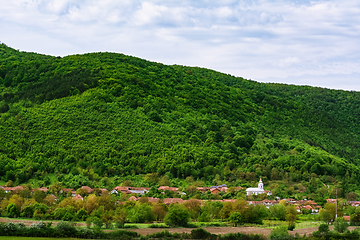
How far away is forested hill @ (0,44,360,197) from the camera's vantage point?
12769cm

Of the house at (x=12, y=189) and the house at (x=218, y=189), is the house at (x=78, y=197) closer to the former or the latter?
the house at (x=12, y=189)

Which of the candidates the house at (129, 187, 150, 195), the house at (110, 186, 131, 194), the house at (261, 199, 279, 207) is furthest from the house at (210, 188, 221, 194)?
the house at (110, 186, 131, 194)

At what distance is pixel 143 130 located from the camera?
142875 mm

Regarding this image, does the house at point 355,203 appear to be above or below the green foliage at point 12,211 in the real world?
above

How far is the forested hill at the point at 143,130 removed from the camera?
127688 mm

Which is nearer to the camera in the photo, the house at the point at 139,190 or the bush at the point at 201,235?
the bush at the point at 201,235

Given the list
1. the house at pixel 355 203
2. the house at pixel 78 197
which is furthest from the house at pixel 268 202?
the house at pixel 78 197

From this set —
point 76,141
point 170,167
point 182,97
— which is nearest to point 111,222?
point 170,167

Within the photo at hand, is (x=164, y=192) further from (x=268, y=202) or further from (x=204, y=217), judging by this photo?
(x=204, y=217)

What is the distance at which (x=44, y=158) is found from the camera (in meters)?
128

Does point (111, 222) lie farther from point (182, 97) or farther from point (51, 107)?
point (182, 97)

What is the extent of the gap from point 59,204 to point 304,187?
2155 inches

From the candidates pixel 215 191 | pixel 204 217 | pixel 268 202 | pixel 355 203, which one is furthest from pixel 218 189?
pixel 204 217

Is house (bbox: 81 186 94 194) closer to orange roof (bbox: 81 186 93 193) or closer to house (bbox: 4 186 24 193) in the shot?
orange roof (bbox: 81 186 93 193)
